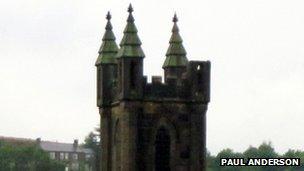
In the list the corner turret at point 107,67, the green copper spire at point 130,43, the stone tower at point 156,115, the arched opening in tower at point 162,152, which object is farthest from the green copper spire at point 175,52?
the arched opening in tower at point 162,152

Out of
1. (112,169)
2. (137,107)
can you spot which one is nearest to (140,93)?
(137,107)

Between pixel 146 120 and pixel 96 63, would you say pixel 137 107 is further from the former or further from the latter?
pixel 96 63

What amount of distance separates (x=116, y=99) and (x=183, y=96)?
4186 millimetres

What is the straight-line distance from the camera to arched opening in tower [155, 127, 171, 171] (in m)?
79.8

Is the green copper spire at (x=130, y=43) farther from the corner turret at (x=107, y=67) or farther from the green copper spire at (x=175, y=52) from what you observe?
the green copper spire at (x=175, y=52)

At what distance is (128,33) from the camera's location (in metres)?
80.1

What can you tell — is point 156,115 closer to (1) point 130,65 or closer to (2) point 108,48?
(1) point 130,65

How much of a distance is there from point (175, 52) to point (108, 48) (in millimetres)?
4190

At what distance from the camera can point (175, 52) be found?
8294cm

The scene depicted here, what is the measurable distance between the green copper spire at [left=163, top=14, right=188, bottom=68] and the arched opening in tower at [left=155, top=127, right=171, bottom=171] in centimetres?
483

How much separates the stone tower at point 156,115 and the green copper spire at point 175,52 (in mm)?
926

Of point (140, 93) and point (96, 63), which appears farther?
point (96, 63)

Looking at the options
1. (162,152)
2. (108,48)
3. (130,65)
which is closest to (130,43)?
(130,65)

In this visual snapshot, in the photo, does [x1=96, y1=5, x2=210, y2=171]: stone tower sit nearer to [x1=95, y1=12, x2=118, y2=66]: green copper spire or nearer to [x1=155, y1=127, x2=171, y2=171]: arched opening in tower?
[x1=155, y1=127, x2=171, y2=171]: arched opening in tower
